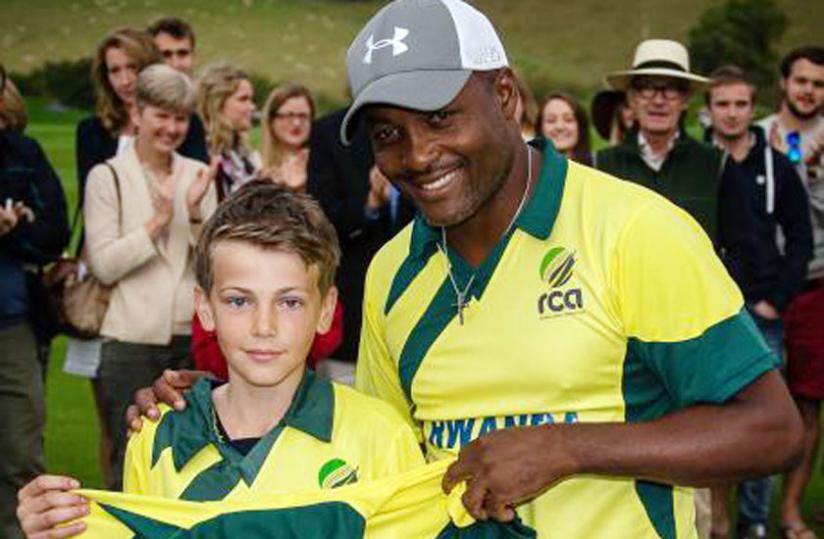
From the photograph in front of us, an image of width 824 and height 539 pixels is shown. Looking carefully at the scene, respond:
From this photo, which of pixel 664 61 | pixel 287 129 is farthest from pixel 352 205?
pixel 287 129

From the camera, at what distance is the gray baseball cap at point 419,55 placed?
9.12 ft

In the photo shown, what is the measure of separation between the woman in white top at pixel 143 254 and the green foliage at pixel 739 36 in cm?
838

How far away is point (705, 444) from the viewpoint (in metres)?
2.62

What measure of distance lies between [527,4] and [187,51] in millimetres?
8014

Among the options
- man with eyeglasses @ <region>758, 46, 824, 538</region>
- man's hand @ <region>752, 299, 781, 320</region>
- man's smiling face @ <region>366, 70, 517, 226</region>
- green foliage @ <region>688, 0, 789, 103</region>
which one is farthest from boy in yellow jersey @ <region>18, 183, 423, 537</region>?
green foliage @ <region>688, 0, 789, 103</region>

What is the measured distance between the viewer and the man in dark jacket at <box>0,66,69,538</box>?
6.44m

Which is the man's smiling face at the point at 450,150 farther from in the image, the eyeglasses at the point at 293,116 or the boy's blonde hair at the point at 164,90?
the eyeglasses at the point at 293,116

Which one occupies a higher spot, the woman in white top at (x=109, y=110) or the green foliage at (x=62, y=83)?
the woman in white top at (x=109, y=110)

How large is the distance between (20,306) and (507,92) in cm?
399

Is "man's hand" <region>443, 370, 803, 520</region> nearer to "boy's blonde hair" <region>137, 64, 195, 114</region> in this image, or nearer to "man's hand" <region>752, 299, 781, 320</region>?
"boy's blonde hair" <region>137, 64, 195, 114</region>

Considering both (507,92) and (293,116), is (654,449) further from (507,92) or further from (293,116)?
(293,116)

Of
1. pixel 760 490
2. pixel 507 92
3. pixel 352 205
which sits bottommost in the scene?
pixel 760 490

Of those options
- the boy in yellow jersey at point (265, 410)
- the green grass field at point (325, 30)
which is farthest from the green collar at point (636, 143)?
the green grass field at point (325, 30)

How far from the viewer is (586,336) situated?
9.25ft
